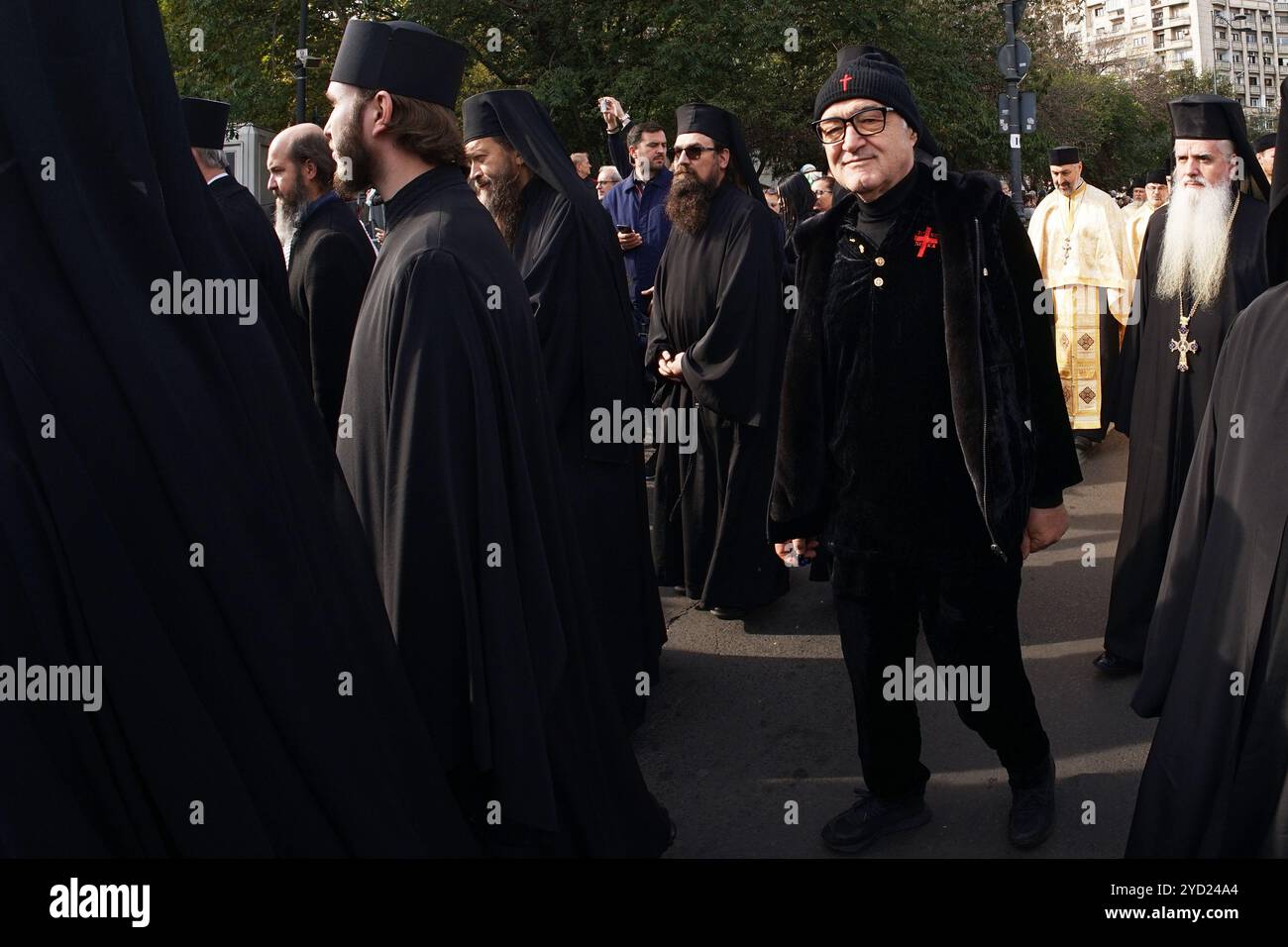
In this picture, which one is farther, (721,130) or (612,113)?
(612,113)

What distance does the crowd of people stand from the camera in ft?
6.29

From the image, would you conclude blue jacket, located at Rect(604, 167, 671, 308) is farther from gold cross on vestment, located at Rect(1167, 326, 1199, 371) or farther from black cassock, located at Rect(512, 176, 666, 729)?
gold cross on vestment, located at Rect(1167, 326, 1199, 371)

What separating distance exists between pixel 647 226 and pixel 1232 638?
21.4ft

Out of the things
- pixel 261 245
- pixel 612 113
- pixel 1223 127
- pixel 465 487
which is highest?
pixel 612 113

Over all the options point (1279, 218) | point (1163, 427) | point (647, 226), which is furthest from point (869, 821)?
point (647, 226)

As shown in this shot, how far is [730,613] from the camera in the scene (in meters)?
6.20

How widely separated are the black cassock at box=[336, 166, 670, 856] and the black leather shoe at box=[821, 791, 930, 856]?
3.42 ft

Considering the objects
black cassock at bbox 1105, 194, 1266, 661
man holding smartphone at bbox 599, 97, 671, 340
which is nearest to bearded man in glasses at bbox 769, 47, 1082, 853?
black cassock at bbox 1105, 194, 1266, 661

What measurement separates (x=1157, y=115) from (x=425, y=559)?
67839mm

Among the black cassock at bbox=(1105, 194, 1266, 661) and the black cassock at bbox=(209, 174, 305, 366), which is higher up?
the black cassock at bbox=(209, 174, 305, 366)

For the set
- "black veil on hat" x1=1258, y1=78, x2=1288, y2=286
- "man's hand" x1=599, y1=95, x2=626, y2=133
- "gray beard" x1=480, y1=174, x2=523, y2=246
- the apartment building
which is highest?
the apartment building

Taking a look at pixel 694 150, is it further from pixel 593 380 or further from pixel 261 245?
pixel 261 245

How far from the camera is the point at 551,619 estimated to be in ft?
9.60
